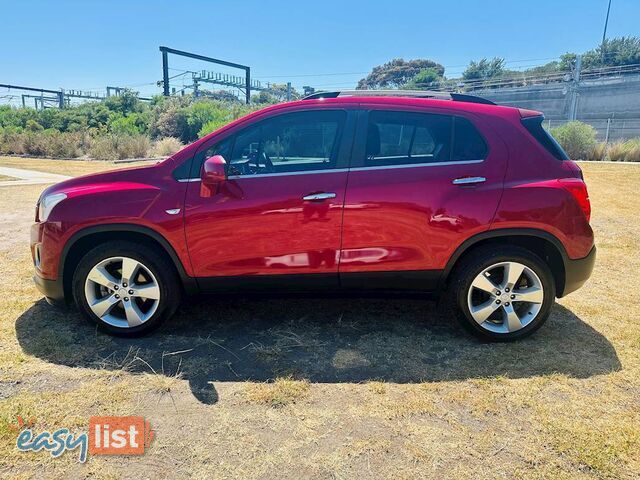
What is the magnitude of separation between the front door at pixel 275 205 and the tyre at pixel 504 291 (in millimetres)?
1010

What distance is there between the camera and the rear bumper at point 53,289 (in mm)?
3432

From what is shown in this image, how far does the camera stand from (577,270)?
3.39 metres

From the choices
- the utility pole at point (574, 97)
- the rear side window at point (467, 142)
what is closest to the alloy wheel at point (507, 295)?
the rear side window at point (467, 142)

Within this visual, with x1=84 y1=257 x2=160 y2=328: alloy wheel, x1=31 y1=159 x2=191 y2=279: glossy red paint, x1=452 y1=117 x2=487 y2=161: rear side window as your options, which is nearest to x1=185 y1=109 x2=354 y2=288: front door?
x1=31 y1=159 x2=191 y2=279: glossy red paint

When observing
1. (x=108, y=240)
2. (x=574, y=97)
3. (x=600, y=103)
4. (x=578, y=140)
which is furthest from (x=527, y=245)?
(x=600, y=103)

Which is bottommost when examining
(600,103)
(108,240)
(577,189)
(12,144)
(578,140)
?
(108,240)

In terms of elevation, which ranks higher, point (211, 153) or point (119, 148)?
point (211, 153)

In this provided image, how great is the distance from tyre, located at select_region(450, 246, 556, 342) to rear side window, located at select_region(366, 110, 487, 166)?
77 cm

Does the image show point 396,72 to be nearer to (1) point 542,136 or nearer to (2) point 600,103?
(2) point 600,103

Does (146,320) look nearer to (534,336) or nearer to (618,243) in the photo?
(534,336)

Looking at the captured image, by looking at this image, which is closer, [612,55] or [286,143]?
[286,143]

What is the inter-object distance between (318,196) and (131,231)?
4.69 ft

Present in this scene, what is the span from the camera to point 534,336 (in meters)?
3.58

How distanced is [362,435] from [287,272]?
1.33 meters
